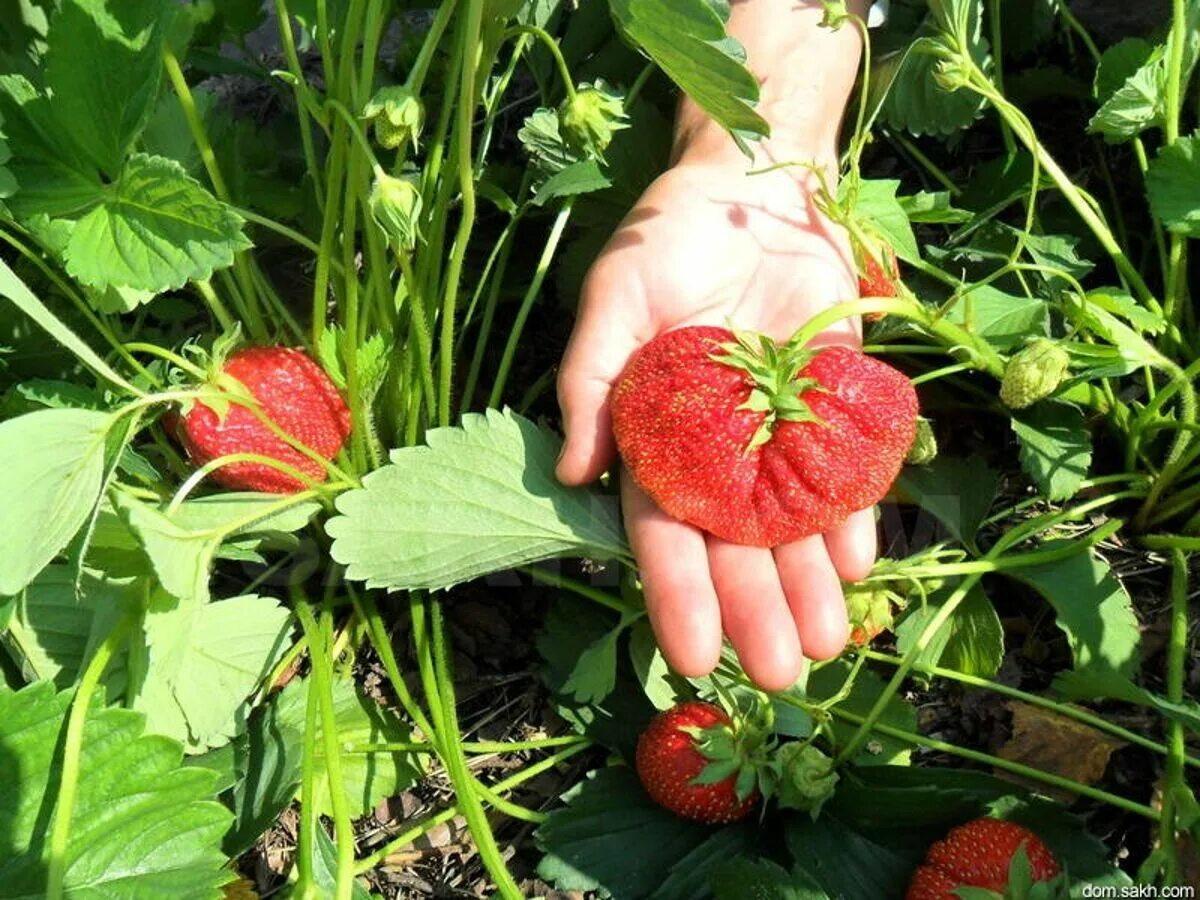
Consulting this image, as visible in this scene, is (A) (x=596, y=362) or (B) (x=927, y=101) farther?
(B) (x=927, y=101)

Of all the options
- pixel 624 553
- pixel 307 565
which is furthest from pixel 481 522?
pixel 307 565

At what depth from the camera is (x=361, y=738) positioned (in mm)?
949

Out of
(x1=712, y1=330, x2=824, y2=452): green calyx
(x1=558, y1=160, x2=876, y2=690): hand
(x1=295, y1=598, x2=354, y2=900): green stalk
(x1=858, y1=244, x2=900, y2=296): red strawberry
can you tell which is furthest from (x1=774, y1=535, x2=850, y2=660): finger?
(x1=295, y1=598, x2=354, y2=900): green stalk

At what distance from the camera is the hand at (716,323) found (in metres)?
0.81

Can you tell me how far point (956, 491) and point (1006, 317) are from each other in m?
0.16

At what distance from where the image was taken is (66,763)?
0.66 meters

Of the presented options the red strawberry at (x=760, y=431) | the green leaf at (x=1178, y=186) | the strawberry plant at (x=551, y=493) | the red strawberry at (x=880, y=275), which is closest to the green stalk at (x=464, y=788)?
the strawberry plant at (x=551, y=493)

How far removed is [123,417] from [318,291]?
0.62 ft

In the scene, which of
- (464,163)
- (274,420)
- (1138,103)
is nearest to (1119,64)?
(1138,103)

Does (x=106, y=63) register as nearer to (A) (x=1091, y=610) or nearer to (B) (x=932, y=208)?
(B) (x=932, y=208)

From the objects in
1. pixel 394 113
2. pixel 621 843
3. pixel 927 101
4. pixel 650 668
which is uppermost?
pixel 394 113

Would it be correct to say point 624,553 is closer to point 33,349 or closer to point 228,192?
point 228,192

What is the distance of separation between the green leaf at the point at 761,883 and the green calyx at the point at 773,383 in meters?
0.30

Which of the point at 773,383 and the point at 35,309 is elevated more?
the point at 35,309
